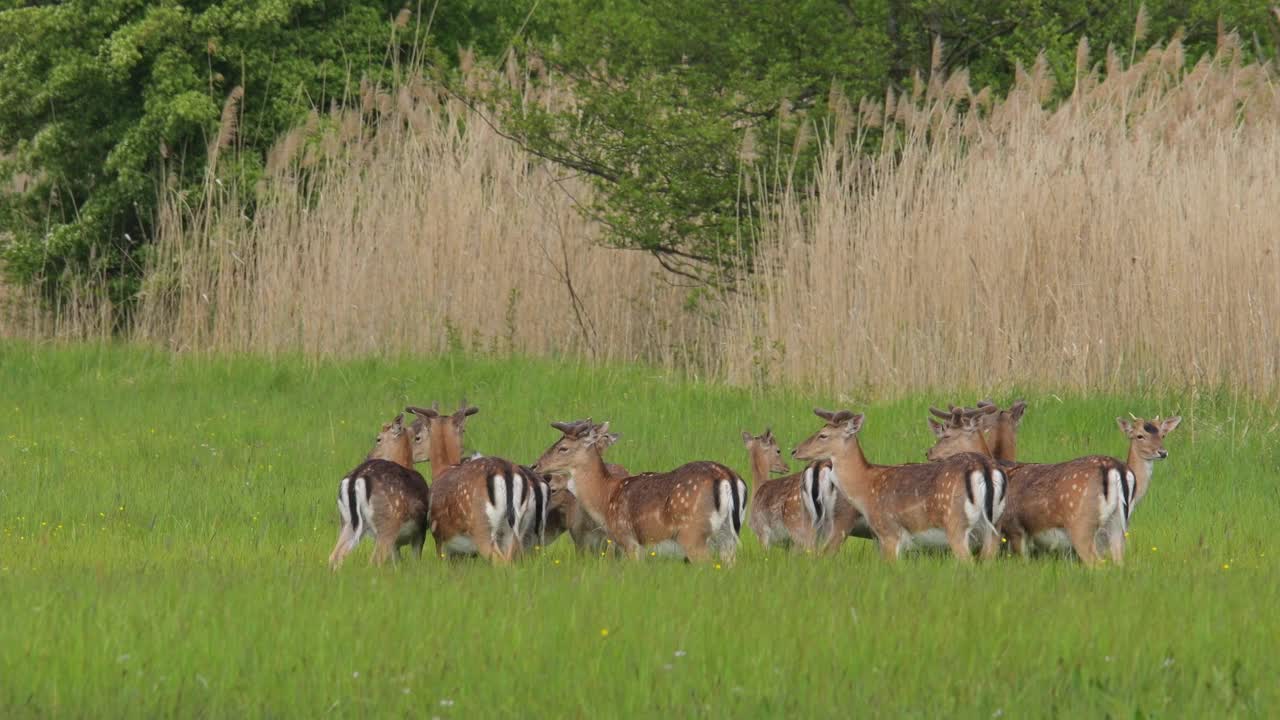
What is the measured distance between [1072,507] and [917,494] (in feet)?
2.65

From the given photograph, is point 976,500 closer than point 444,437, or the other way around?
point 976,500

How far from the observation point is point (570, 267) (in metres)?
19.0

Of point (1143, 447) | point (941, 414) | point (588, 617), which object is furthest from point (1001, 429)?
point (588, 617)

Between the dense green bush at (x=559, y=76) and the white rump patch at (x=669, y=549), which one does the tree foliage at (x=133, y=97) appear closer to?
the dense green bush at (x=559, y=76)

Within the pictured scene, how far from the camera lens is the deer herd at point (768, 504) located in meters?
9.62

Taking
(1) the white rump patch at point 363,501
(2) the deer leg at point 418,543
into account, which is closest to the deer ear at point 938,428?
(2) the deer leg at point 418,543

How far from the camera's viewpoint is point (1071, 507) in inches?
378

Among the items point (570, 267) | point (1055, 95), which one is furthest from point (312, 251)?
point (1055, 95)

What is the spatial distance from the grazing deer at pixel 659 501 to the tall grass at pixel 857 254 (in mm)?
5884

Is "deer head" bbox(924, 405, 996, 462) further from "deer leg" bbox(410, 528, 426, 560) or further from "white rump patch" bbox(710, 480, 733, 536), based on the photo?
"deer leg" bbox(410, 528, 426, 560)

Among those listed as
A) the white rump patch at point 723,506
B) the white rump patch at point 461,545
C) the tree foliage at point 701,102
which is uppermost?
the tree foliage at point 701,102

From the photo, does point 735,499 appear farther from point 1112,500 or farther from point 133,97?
point 133,97

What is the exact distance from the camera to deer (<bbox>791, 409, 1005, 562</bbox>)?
960 cm

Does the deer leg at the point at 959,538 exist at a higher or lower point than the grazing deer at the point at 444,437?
lower
